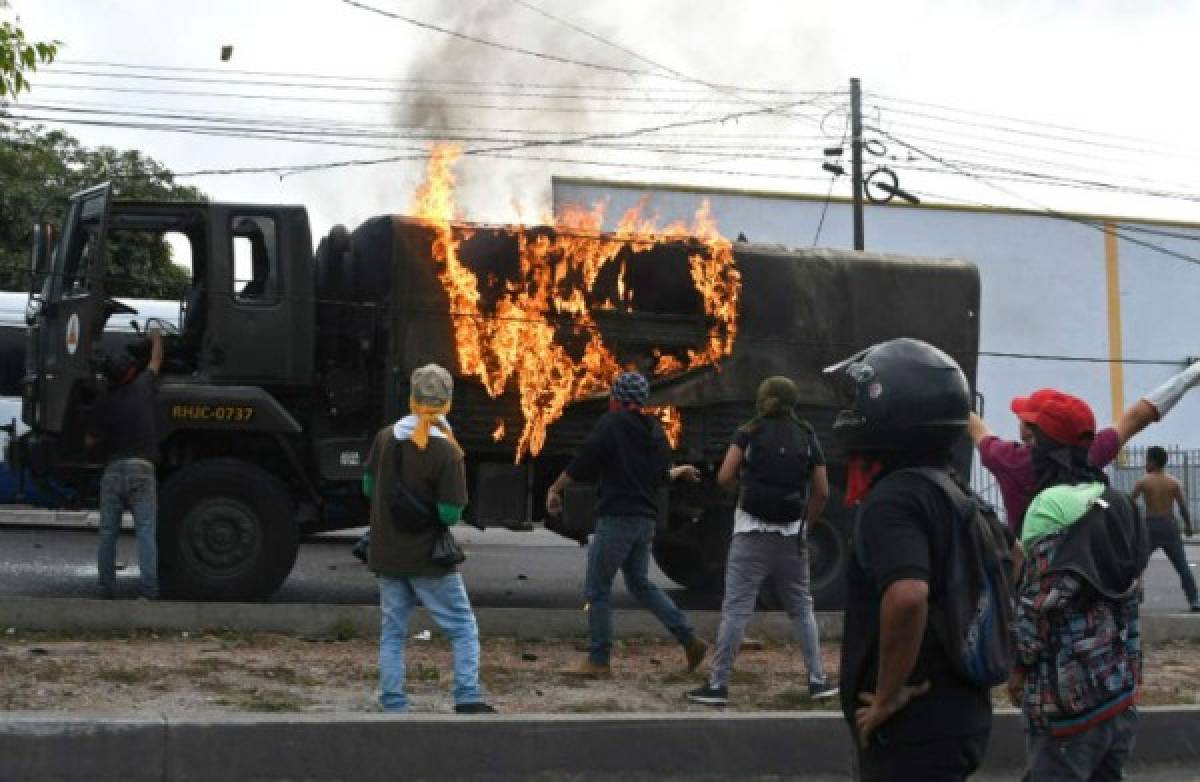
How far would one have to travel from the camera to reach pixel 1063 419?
191 inches

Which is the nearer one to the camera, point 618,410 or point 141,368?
point 618,410

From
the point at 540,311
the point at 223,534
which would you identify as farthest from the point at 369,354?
the point at 223,534

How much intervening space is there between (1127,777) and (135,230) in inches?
298

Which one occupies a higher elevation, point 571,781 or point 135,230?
point 135,230

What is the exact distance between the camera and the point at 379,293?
11.4m

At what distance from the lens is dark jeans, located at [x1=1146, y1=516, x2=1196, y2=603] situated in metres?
13.5

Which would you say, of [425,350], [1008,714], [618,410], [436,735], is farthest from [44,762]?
[425,350]

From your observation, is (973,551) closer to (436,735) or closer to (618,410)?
(436,735)

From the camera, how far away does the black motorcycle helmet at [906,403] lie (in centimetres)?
378

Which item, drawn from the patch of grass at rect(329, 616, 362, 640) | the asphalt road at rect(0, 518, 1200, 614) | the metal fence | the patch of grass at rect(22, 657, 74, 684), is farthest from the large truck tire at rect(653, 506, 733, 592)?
the metal fence

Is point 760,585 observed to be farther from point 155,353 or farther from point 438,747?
point 155,353

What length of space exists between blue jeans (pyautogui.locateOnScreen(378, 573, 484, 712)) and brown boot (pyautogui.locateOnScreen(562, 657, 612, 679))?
139 centimetres

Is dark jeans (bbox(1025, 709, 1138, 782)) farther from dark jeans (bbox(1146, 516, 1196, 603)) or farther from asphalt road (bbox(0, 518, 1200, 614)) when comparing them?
dark jeans (bbox(1146, 516, 1196, 603))

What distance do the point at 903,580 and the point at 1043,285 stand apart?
34.6 m
